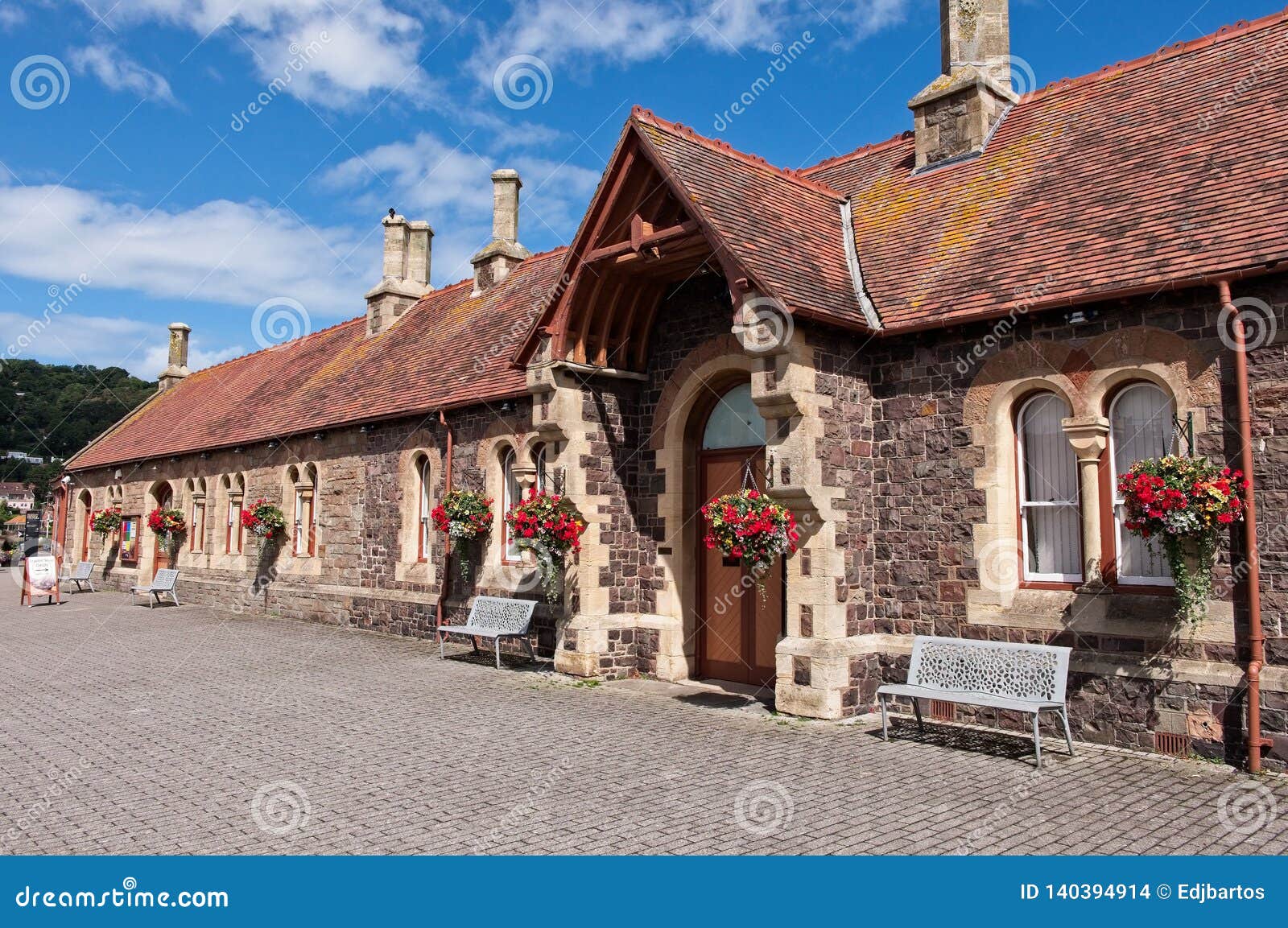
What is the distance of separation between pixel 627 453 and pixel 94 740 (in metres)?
6.54

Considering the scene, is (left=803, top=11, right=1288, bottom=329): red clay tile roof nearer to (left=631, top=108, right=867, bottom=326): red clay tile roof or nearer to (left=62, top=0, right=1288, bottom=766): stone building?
(left=62, top=0, right=1288, bottom=766): stone building

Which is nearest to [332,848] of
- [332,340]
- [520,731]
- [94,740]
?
[520,731]

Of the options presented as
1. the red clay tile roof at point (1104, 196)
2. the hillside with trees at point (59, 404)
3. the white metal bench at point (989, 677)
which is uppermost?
the hillside with trees at point (59, 404)

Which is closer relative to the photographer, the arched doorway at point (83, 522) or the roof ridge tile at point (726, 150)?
the roof ridge tile at point (726, 150)

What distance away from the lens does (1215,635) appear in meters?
7.63

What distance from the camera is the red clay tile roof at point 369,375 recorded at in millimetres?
16188

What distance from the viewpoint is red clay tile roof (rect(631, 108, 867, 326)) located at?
941 cm

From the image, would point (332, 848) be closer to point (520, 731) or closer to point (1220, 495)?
point (520, 731)

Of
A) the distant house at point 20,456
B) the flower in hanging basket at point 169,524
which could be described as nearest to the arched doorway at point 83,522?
the distant house at point 20,456

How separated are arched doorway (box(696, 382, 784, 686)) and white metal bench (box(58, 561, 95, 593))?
22184 millimetres

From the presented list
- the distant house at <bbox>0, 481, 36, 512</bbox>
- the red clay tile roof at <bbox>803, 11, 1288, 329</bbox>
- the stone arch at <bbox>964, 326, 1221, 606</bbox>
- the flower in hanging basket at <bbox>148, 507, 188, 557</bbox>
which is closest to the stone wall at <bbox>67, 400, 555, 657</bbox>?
the flower in hanging basket at <bbox>148, 507, 188, 557</bbox>

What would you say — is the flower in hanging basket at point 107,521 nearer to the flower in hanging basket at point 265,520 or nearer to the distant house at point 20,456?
the distant house at point 20,456

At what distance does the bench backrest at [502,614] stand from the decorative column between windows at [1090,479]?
22.6 feet

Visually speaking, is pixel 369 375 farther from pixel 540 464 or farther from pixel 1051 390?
pixel 1051 390
